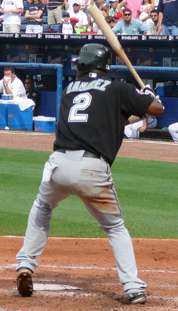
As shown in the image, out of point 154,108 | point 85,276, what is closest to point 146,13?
point 85,276

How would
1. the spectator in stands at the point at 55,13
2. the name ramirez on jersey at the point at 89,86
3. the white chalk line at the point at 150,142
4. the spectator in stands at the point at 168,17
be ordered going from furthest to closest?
the spectator in stands at the point at 55,13
the spectator in stands at the point at 168,17
the white chalk line at the point at 150,142
the name ramirez on jersey at the point at 89,86

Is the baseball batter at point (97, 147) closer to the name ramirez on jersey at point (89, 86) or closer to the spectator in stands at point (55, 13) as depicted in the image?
the name ramirez on jersey at point (89, 86)

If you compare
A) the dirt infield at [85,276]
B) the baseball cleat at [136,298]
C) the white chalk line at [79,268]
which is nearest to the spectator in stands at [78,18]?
the dirt infield at [85,276]

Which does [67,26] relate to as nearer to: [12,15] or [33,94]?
[12,15]

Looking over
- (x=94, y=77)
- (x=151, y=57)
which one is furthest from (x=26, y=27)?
(x=94, y=77)

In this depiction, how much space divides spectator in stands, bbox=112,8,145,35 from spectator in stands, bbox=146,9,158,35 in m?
0.19

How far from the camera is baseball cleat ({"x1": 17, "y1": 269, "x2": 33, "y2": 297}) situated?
5729 mm

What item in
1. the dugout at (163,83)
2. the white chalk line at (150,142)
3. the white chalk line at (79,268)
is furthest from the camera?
the dugout at (163,83)

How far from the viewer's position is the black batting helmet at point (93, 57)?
573cm

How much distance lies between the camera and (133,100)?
557cm

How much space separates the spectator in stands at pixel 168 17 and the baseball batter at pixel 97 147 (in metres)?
13.2

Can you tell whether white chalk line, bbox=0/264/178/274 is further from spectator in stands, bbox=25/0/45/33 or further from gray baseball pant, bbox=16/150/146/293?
spectator in stands, bbox=25/0/45/33

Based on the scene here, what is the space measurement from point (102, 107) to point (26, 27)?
1614 cm

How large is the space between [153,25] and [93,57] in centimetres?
1407
